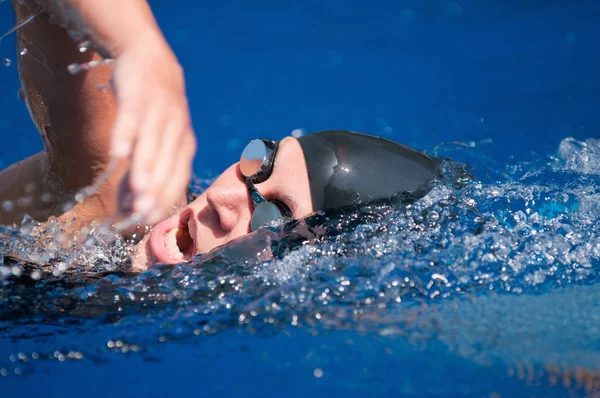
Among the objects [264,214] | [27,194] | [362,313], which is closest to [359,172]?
[264,214]

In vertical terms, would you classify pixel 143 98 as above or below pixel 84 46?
below

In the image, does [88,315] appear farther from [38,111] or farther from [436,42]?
[436,42]

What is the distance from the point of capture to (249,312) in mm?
1021

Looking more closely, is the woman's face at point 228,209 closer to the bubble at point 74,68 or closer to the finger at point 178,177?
the finger at point 178,177

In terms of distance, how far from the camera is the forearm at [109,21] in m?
1.13

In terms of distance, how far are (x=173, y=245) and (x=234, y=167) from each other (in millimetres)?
224

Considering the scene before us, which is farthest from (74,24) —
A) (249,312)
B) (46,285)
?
(249,312)

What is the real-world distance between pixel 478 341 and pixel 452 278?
18cm

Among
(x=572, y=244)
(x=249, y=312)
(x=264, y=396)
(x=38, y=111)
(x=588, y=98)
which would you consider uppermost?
(x=588, y=98)

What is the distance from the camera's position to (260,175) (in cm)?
131

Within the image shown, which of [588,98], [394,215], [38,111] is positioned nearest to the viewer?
[394,215]

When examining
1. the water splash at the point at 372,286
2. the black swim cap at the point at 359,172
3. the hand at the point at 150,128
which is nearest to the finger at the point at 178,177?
the hand at the point at 150,128

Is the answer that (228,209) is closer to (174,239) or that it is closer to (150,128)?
(174,239)

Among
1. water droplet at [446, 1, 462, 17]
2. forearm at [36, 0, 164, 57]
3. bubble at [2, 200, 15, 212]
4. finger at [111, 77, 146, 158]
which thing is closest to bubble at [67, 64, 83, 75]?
forearm at [36, 0, 164, 57]
